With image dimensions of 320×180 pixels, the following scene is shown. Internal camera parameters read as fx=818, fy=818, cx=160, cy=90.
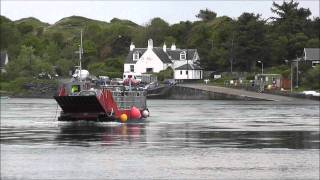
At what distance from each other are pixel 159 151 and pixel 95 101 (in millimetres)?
25939

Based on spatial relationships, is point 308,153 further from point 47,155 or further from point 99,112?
point 99,112

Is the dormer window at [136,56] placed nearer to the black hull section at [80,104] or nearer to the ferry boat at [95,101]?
the ferry boat at [95,101]

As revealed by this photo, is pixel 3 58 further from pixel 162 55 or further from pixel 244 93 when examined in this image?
pixel 244 93

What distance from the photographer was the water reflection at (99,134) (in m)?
49.1

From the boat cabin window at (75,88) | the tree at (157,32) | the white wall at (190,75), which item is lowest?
the boat cabin window at (75,88)

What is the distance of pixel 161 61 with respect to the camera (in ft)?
550

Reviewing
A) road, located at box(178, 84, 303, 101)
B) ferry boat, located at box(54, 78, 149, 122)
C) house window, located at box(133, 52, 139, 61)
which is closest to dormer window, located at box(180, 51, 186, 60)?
house window, located at box(133, 52, 139, 61)

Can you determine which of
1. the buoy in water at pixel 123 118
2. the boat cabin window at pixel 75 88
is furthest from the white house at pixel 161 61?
the buoy in water at pixel 123 118

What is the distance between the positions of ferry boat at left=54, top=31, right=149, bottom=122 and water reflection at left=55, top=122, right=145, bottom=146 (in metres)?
1.30

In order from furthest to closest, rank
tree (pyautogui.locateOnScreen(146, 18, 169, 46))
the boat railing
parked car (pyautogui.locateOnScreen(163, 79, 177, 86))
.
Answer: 1. tree (pyautogui.locateOnScreen(146, 18, 169, 46))
2. parked car (pyautogui.locateOnScreen(163, 79, 177, 86))
3. the boat railing

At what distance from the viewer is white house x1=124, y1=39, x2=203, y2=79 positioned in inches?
6545

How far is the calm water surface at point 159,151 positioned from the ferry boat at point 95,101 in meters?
2.66

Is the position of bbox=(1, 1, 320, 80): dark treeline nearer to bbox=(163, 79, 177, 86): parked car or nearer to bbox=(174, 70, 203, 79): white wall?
bbox=(174, 70, 203, 79): white wall

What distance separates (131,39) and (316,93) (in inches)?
2932
